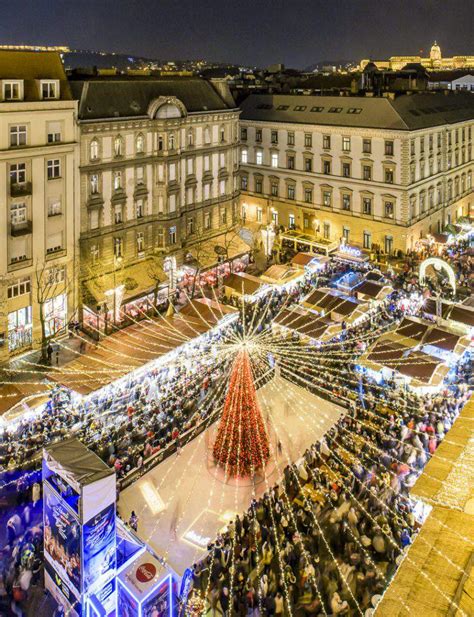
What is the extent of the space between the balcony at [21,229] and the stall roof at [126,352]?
8.07 m

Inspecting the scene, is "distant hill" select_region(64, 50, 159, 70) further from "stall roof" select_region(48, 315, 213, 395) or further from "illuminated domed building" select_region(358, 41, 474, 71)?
"illuminated domed building" select_region(358, 41, 474, 71)

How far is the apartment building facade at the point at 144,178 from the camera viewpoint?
34.3 meters

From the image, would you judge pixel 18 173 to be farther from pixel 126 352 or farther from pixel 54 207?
pixel 126 352

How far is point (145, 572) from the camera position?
43.6ft

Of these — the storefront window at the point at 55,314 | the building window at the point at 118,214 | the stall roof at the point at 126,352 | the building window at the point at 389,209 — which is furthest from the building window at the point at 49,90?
the building window at the point at 389,209

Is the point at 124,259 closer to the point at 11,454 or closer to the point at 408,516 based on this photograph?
the point at 11,454

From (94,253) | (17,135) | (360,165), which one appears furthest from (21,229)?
(360,165)

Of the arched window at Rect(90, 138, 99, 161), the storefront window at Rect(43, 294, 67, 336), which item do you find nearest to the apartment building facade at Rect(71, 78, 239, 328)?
the arched window at Rect(90, 138, 99, 161)

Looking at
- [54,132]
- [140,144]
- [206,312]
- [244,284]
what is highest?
[140,144]

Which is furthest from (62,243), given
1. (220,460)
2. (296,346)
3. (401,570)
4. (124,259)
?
(401,570)

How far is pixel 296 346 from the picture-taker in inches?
1133

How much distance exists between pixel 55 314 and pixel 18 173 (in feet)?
26.6

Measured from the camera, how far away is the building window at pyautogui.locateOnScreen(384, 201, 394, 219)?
44938 millimetres

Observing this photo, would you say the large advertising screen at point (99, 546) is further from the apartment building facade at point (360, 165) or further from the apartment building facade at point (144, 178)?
the apartment building facade at point (360, 165)
